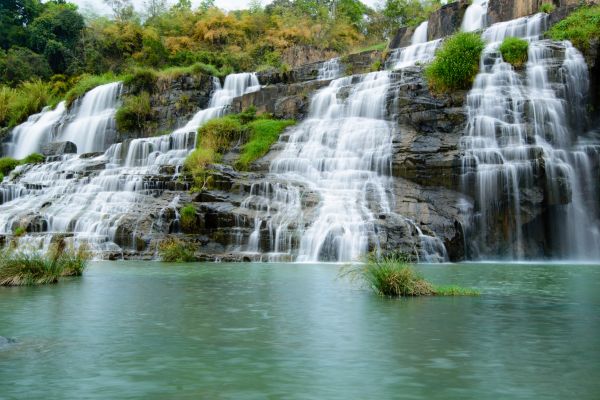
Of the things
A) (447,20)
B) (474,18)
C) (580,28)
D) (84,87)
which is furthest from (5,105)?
(580,28)

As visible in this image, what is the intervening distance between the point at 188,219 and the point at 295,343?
14.8 meters

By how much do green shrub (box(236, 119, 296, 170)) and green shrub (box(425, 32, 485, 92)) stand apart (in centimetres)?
706

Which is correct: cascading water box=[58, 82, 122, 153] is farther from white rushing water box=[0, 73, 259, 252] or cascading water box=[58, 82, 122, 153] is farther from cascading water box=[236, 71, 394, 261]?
cascading water box=[236, 71, 394, 261]

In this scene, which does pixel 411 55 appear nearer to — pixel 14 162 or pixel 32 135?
pixel 14 162

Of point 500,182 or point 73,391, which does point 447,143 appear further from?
point 73,391

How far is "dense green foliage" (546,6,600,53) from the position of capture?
77.3 ft

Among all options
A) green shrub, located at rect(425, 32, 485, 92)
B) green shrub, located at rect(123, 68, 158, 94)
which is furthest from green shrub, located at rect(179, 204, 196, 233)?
green shrub, located at rect(123, 68, 158, 94)

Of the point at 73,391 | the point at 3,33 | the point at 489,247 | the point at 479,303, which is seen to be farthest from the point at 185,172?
the point at 3,33

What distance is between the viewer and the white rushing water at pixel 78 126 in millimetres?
35781

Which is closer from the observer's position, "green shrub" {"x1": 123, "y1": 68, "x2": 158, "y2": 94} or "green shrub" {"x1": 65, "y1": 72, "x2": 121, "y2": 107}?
"green shrub" {"x1": 123, "y1": 68, "x2": 158, "y2": 94}

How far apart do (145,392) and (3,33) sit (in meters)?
58.5

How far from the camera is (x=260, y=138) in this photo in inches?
1070

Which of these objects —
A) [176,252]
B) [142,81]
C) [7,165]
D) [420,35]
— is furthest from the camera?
[142,81]

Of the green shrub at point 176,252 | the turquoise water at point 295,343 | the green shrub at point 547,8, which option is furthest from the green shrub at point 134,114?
the turquoise water at point 295,343
